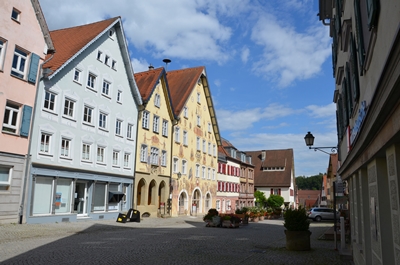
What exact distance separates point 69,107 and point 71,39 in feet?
18.7

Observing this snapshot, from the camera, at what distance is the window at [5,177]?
1880 cm

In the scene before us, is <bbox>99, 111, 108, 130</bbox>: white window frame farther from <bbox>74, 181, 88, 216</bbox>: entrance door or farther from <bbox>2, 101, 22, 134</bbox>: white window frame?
<bbox>2, 101, 22, 134</bbox>: white window frame

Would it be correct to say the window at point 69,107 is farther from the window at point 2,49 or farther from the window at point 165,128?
the window at point 165,128

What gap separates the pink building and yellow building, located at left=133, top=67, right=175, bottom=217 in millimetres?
11352

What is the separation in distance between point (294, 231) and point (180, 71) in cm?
3383

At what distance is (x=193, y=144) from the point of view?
4038 centimetres

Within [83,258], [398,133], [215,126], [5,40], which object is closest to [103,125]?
[5,40]

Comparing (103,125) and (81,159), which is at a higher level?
(103,125)

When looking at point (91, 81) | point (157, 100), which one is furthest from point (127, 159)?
point (91, 81)

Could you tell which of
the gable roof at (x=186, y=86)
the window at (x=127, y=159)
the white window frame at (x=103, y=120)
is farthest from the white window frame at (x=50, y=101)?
the gable roof at (x=186, y=86)

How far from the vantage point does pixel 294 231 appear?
42.4 feet

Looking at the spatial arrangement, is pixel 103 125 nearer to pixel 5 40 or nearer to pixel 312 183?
pixel 5 40

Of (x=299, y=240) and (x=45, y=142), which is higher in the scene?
(x=45, y=142)

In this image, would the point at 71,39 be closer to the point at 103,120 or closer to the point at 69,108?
the point at 69,108
